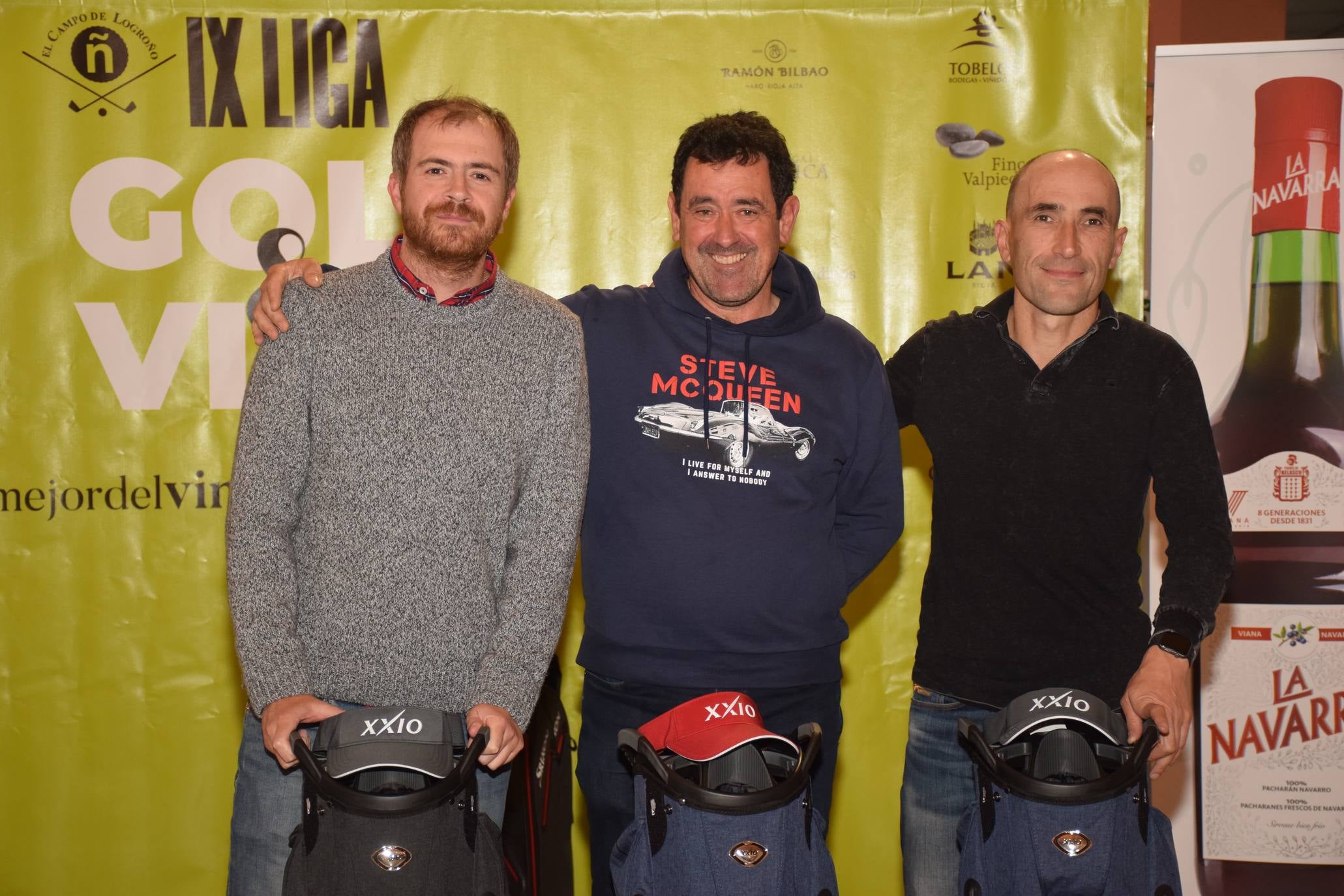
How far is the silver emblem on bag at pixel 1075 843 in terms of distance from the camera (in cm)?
156

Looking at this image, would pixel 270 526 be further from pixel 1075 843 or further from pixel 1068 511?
pixel 1068 511

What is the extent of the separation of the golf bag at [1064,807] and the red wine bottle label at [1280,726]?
1712mm

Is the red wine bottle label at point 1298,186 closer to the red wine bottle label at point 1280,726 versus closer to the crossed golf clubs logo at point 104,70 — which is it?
the red wine bottle label at point 1280,726

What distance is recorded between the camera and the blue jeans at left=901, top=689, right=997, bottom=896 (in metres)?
2.15

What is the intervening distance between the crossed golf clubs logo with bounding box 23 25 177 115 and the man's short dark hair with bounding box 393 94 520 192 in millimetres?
1635

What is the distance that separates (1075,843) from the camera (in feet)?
5.11

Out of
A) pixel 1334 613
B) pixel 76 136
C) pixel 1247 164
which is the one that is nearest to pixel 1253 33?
pixel 1247 164

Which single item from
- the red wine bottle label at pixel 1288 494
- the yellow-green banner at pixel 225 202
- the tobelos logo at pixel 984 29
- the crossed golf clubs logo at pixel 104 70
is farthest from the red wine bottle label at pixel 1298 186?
the crossed golf clubs logo at pixel 104 70

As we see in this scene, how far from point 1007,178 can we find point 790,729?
1.95m

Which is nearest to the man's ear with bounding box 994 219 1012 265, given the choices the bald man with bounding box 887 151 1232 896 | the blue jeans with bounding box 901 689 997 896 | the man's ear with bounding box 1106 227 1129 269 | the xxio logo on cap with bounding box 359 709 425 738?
the bald man with bounding box 887 151 1232 896

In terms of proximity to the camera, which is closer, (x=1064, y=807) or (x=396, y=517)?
(x=1064, y=807)

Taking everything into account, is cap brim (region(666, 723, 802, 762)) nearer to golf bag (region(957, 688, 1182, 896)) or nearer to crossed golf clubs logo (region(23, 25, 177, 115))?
golf bag (region(957, 688, 1182, 896))

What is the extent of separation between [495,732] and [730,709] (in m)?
0.38

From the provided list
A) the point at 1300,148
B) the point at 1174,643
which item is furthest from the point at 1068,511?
the point at 1300,148
